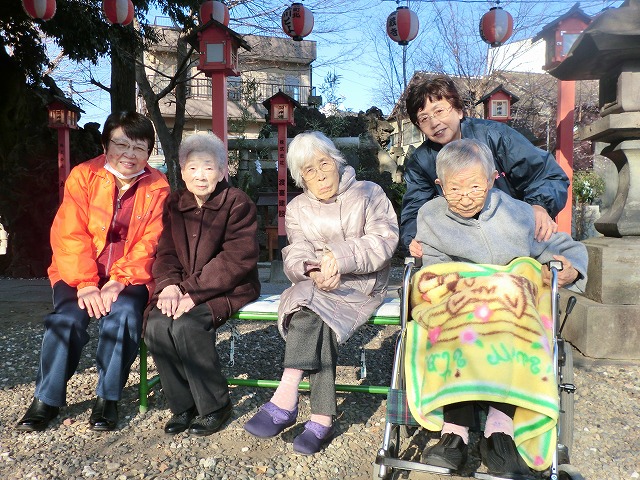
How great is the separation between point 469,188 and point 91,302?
6.42 ft

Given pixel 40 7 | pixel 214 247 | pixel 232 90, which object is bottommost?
pixel 214 247

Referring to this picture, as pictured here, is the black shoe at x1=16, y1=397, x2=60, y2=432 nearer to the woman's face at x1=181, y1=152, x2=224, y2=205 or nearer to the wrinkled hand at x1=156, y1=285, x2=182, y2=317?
the wrinkled hand at x1=156, y1=285, x2=182, y2=317

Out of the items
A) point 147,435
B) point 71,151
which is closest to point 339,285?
point 147,435

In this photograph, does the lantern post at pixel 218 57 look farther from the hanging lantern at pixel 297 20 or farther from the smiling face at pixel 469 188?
the smiling face at pixel 469 188

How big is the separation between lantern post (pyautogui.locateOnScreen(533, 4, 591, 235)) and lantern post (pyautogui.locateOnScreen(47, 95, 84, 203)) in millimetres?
7168

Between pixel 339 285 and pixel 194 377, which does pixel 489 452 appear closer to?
pixel 339 285

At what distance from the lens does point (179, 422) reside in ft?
8.93

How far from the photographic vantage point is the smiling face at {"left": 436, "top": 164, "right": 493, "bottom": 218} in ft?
7.82

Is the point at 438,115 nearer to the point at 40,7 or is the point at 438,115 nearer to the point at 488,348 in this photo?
the point at 488,348

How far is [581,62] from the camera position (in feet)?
13.4

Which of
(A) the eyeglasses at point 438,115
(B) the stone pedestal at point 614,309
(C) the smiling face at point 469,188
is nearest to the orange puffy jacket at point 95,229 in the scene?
(A) the eyeglasses at point 438,115

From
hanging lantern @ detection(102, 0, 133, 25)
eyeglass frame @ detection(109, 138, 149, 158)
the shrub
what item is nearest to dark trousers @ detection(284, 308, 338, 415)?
eyeglass frame @ detection(109, 138, 149, 158)

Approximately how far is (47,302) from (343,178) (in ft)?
14.7

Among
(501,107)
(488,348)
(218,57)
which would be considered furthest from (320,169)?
(501,107)
